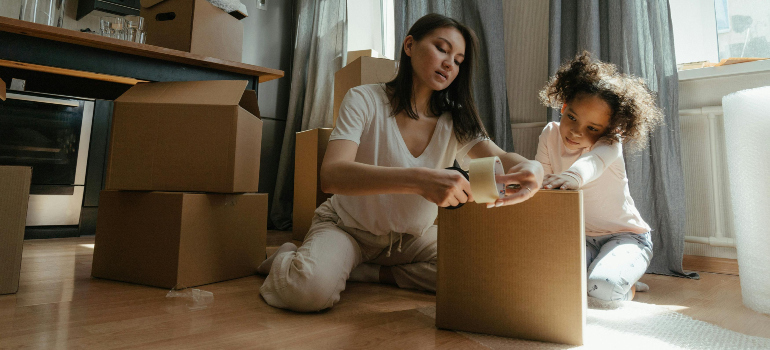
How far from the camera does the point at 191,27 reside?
1419 mm

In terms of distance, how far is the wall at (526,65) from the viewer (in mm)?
1814

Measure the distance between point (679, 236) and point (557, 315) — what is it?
99 cm

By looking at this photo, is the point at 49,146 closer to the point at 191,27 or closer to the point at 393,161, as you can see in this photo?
the point at 191,27

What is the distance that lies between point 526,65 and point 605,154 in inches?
28.8

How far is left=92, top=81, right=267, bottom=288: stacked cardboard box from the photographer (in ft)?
3.92

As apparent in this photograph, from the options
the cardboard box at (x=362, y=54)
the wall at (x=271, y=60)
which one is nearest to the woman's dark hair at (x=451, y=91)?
the cardboard box at (x=362, y=54)

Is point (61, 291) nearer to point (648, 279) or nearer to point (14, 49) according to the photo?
point (14, 49)

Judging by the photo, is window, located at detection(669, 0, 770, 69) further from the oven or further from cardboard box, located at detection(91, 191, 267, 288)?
the oven

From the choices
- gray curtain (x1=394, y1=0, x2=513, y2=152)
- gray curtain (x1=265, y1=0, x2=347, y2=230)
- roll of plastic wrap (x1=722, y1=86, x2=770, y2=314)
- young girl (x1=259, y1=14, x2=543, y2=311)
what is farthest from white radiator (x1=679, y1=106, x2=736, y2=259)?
gray curtain (x1=265, y1=0, x2=347, y2=230)

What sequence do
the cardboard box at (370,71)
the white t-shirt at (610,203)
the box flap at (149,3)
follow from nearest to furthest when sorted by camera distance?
1. the white t-shirt at (610,203)
2. the box flap at (149,3)
3. the cardboard box at (370,71)

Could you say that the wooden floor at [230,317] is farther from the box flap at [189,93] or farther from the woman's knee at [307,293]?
the box flap at [189,93]

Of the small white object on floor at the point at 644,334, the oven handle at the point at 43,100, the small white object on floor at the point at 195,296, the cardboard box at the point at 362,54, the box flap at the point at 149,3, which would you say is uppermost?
the cardboard box at the point at 362,54

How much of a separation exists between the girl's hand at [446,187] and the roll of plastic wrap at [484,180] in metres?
0.03

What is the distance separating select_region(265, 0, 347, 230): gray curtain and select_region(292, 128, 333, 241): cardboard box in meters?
0.43
